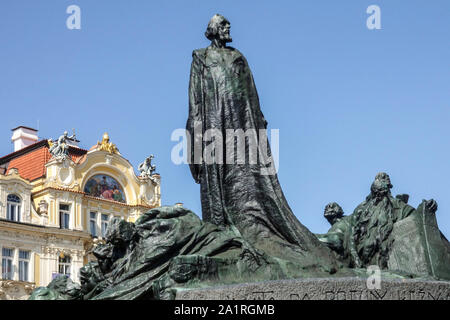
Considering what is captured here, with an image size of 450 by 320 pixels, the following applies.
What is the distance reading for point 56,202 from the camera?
52188 mm

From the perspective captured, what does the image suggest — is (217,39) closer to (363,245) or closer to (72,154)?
(363,245)

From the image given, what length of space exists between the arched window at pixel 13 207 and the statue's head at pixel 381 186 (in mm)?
38724

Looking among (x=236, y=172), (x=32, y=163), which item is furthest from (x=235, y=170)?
(x=32, y=163)

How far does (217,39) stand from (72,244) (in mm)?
39648

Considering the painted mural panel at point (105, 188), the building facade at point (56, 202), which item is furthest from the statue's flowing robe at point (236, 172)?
the painted mural panel at point (105, 188)

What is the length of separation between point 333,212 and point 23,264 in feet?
122

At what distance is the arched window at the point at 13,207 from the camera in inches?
1994

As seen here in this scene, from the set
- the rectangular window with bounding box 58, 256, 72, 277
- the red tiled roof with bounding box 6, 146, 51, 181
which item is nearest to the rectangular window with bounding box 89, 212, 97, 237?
the rectangular window with bounding box 58, 256, 72, 277

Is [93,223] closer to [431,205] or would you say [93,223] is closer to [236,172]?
[236,172]

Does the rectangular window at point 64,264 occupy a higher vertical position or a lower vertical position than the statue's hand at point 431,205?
higher

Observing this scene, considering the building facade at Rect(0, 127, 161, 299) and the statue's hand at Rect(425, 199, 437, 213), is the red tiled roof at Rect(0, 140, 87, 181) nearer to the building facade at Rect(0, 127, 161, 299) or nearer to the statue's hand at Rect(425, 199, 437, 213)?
the building facade at Rect(0, 127, 161, 299)

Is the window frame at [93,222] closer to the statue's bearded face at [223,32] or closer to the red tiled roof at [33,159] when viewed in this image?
the red tiled roof at [33,159]
